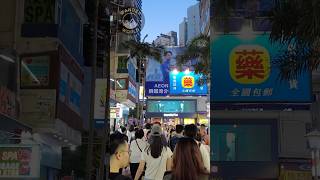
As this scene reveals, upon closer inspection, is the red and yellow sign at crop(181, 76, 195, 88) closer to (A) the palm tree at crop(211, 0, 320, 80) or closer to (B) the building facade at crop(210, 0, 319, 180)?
(B) the building facade at crop(210, 0, 319, 180)

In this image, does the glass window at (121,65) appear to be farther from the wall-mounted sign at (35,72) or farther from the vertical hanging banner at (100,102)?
the wall-mounted sign at (35,72)

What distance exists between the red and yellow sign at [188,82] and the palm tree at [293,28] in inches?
954

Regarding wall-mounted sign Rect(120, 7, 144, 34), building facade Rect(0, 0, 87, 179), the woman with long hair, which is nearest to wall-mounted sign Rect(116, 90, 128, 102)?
wall-mounted sign Rect(120, 7, 144, 34)

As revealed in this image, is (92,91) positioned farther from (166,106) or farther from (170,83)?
(166,106)

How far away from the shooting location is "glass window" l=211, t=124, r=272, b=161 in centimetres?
852

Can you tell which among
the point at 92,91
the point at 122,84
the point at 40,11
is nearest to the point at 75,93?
the point at 92,91

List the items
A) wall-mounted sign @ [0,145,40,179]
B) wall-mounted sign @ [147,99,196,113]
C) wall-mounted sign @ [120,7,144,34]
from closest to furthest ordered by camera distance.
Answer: wall-mounted sign @ [0,145,40,179]
wall-mounted sign @ [120,7,144,34]
wall-mounted sign @ [147,99,196,113]

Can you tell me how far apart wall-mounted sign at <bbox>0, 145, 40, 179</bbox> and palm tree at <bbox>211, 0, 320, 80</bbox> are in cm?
348

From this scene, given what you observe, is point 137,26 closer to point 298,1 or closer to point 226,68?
point 226,68

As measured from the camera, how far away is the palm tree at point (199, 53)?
23.1 meters

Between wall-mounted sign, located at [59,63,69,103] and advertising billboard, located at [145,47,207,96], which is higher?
advertising billboard, located at [145,47,207,96]

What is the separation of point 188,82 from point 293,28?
84.3ft

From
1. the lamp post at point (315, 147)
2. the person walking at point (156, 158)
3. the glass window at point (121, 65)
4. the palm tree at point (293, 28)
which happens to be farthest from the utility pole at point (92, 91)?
the glass window at point (121, 65)

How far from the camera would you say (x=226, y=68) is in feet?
28.1
